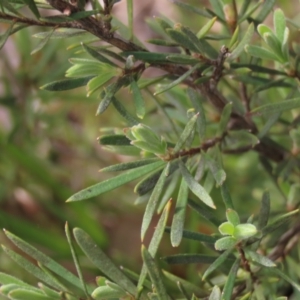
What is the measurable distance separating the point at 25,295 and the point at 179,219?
0.40ft

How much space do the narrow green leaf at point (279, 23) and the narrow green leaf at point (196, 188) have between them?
132mm

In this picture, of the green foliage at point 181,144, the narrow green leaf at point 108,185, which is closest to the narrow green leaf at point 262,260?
the green foliage at point 181,144

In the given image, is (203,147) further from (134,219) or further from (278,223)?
(134,219)

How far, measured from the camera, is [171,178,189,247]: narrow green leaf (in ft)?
1.18

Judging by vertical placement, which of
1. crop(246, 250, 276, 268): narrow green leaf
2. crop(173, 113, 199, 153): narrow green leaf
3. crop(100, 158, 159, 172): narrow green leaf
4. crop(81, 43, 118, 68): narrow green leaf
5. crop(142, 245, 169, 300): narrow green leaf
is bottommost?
crop(142, 245, 169, 300): narrow green leaf

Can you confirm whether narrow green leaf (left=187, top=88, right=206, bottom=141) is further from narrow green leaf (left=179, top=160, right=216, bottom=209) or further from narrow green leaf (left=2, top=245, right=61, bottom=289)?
narrow green leaf (left=2, top=245, right=61, bottom=289)

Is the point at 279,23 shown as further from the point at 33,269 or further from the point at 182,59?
the point at 33,269

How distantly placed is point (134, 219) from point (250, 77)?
877 mm

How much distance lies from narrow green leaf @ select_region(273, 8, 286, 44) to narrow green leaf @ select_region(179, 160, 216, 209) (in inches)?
5.2

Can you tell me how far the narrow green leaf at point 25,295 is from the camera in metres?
0.36

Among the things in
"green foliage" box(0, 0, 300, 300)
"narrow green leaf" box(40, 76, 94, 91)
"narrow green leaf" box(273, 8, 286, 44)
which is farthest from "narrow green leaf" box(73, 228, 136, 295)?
"narrow green leaf" box(273, 8, 286, 44)

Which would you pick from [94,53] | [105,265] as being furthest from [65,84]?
[105,265]

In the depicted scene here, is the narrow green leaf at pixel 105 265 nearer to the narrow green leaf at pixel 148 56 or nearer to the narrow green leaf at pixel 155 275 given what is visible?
the narrow green leaf at pixel 155 275

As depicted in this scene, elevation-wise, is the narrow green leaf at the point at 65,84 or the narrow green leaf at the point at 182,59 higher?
the narrow green leaf at the point at 182,59
